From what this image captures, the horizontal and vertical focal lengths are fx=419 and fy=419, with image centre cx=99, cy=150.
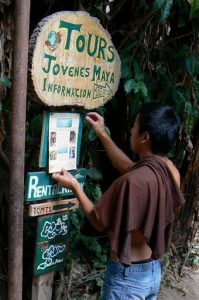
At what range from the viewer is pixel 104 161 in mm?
3256

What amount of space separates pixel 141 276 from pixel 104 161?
4.81 feet

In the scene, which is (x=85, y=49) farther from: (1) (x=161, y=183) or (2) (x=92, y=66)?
(1) (x=161, y=183)

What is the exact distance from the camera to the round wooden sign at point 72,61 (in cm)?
177

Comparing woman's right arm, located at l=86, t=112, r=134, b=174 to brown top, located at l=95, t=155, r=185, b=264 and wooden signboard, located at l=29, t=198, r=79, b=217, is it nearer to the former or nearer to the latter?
wooden signboard, located at l=29, t=198, r=79, b=217

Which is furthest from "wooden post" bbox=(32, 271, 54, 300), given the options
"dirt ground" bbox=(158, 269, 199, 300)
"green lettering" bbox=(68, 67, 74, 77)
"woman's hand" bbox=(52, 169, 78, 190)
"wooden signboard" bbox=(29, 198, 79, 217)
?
"dirt ground" bbox=(158, 269, 199, 300)

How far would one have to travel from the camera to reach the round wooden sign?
1772 mm

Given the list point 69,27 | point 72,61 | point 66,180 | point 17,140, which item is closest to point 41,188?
point 66,180

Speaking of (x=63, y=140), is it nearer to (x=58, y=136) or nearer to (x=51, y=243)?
(x=58, y=136)

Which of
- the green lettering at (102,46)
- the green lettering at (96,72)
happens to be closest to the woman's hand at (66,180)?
the green lettering at (96,72)

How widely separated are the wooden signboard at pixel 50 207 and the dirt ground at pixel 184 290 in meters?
1.73

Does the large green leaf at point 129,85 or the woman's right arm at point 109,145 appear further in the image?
the large green leaf at point 129,85

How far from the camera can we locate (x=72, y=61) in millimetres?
1939

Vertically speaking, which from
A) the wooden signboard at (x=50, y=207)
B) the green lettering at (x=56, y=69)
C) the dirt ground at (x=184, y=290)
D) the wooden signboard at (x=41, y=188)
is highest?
the green lettering at (x=56, y=69)

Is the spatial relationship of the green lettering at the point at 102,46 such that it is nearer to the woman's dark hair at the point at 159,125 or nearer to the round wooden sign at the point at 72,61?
the round wooden sign at the point at 72,61
